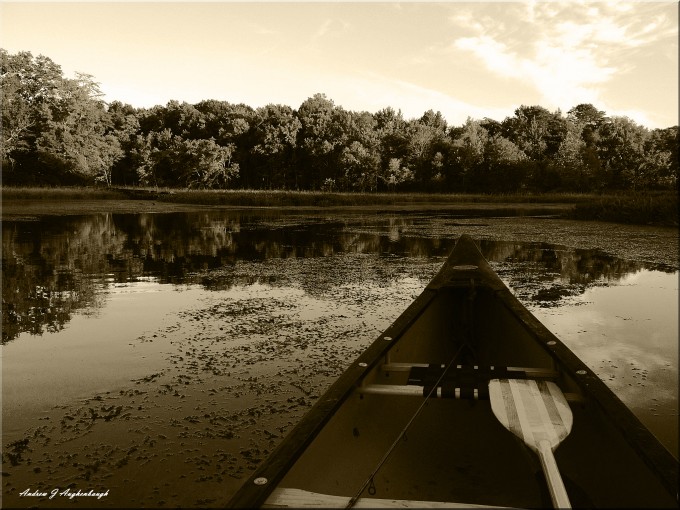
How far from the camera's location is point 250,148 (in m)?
54.2

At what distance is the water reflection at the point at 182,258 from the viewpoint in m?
6.41

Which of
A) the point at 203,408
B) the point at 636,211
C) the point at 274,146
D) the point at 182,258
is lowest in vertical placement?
the point at 203,408

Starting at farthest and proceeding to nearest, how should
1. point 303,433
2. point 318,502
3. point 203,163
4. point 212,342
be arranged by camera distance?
point 203,163 < point 212,342 < point 303,433 < point 318,502

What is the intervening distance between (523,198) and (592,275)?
119ft

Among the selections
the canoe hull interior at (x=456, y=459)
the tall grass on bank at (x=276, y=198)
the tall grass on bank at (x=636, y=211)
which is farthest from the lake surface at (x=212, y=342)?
the tall grass on bank at (x=276, y=198)

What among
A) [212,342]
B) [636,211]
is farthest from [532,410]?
[636,211]

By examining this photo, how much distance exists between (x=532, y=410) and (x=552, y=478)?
2.06 feet

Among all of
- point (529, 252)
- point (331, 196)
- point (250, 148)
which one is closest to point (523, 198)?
point (331, 196)

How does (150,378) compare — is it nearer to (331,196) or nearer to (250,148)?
(331,196)

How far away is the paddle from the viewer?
216 centimetres

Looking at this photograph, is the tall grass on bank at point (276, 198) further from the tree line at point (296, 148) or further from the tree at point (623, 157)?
the tree at point (623, 157)

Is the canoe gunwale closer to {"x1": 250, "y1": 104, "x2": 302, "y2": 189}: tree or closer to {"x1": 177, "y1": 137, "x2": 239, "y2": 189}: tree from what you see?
{"x1": 177, "y1": 137, "x2": 239, "y2": 189}: tree

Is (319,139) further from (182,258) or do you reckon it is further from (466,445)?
(466,445)

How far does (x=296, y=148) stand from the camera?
52.3m
